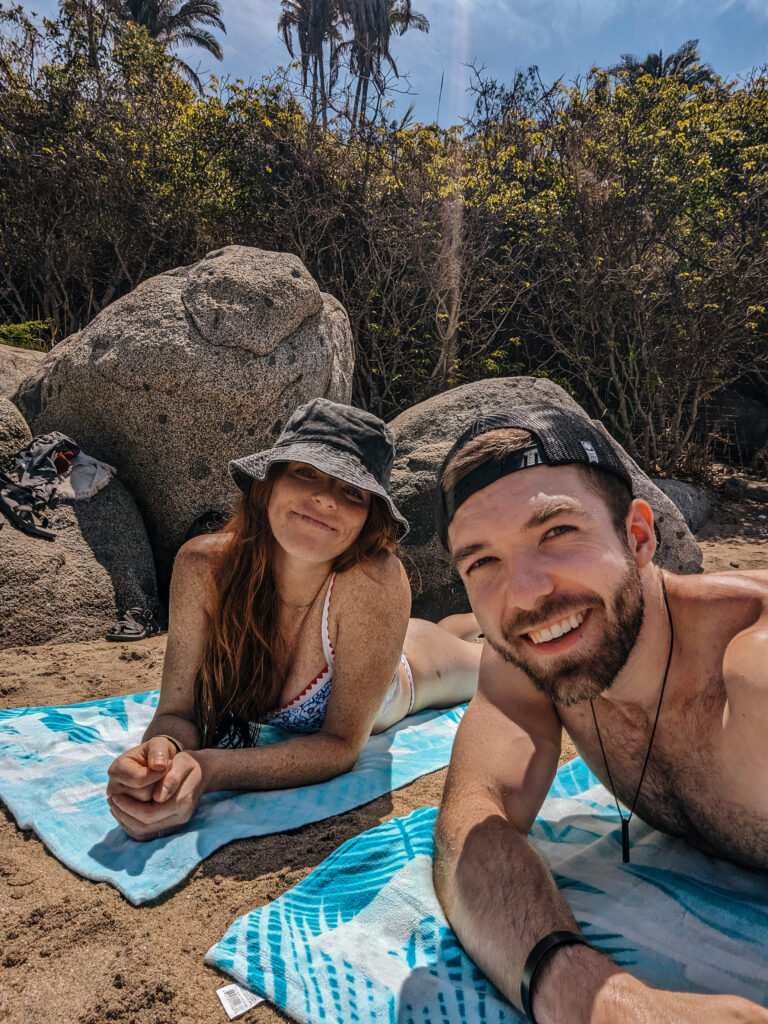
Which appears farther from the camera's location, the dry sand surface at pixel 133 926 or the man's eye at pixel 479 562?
the man's eye at pixel 479 562

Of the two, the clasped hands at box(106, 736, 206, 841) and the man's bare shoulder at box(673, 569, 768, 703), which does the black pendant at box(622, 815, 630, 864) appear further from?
the clasped hands at box(106, 736, 206, 841)

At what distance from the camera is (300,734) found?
3.00 m

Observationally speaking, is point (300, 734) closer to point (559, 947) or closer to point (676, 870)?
point (676, 870)

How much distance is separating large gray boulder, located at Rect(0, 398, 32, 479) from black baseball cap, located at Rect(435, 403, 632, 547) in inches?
171

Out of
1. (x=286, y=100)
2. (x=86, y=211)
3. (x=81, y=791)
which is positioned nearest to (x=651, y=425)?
(x=286, y=100)

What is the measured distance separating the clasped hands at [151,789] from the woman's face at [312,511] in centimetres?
83

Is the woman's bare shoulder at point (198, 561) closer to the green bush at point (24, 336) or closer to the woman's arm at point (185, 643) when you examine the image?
the woman's arm at point (185, 643)

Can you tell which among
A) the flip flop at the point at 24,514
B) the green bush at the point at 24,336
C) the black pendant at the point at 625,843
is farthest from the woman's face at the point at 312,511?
the green bush at the point at 24,336

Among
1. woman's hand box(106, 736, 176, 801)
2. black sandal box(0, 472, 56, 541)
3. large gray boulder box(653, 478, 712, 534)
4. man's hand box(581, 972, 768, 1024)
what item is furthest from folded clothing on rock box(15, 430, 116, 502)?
large gray boulder box(653, 478, 712, 534)

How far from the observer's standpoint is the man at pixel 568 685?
59.3 inches

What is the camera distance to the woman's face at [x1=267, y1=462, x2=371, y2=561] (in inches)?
103

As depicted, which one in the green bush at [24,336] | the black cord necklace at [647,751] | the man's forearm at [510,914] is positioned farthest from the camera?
the green bush at [24,336]

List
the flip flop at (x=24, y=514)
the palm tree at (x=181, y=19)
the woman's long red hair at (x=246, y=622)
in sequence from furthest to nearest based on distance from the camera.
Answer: the palm tree at (x=181, y=19), the flip flop at (x=24, y=514), the woman's long red hair at (x=246, y=622)

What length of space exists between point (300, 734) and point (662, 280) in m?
7.22
